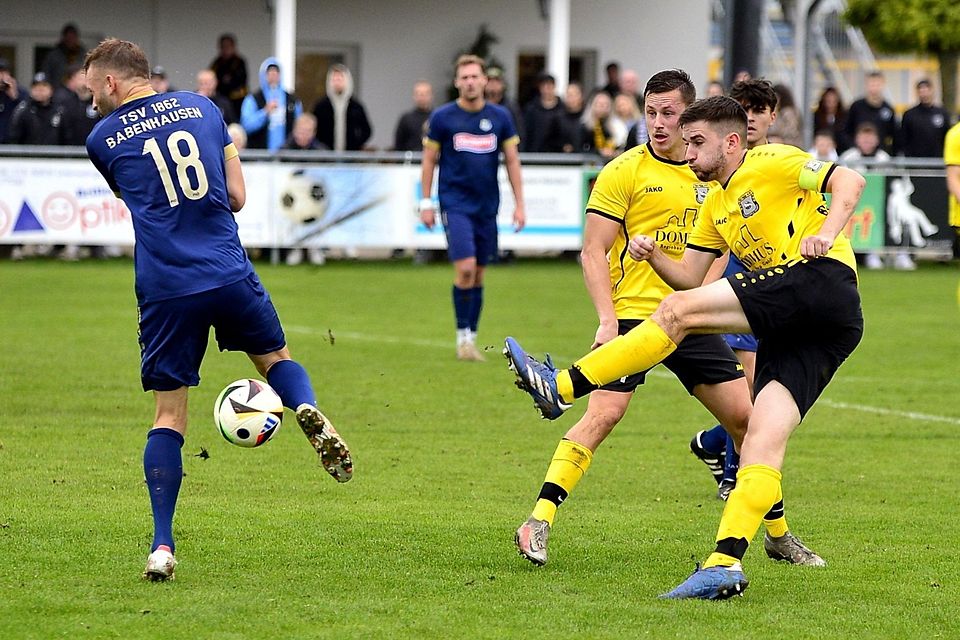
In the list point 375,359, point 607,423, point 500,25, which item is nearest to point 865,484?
point 607,423

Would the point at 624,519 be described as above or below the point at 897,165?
below

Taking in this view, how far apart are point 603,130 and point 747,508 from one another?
1625cm

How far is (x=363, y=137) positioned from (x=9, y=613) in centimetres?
1744

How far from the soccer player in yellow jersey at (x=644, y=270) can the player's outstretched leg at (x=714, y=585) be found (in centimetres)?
80

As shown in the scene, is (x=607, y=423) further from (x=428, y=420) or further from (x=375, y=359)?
(x=375, y=359)

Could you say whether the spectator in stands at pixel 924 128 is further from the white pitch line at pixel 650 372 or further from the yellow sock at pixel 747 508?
the yellow sock at pixel 747 508

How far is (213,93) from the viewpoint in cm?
2084

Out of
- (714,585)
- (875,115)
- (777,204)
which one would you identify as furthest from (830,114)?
(714,585)

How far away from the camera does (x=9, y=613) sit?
5.29 m

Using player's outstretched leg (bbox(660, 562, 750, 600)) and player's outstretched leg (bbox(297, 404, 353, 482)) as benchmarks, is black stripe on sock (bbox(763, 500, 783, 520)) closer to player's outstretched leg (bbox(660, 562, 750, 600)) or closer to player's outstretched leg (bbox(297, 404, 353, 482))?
player's outstretched leg (bbox(660, 562, 750, 600))

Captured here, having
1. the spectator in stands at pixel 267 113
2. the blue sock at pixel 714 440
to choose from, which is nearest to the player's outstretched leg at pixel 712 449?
the blue sock at pixel 714 440

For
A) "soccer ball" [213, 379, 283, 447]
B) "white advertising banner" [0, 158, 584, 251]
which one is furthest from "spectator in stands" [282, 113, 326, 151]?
"soccer ball" [213, 379, 283, 447]

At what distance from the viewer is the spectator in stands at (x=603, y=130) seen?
2147 cm

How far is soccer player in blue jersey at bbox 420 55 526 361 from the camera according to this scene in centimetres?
1285
